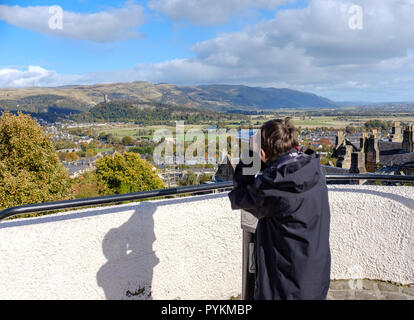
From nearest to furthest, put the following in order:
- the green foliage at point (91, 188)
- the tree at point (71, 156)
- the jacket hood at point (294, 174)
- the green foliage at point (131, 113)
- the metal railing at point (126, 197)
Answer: the jacket hood at point (294, 174)
the metal railing at point (126, 197)
the green foliage at point (91, 188)
the tree at point (71, 156)
the green foliage at point (131, 113)

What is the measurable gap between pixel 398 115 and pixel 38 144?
46302mm

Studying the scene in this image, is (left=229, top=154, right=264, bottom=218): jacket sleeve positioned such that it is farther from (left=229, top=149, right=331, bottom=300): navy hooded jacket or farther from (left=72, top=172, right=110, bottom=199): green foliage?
(left=72, top=172, right=110, bottom=199): green foliage

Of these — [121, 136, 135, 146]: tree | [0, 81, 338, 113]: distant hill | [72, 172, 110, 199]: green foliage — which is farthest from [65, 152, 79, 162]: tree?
[0, 81, 338, 113]: distant hill

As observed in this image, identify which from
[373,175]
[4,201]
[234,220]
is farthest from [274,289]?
[4,201]

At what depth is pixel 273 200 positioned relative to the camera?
1.50 m

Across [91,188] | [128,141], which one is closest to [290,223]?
[91,188]

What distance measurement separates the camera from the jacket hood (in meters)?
1.47

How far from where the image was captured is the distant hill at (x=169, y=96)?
291ft

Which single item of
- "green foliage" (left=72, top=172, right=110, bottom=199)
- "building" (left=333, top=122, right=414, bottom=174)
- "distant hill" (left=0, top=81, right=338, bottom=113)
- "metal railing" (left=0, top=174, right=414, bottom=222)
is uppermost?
"distant hill" (left=0, top=81, right=338, bottom=113)

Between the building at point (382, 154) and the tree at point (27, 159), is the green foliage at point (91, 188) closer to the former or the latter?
the tree at point (27, 159)

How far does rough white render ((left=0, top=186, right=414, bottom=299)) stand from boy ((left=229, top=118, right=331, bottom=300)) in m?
1.01

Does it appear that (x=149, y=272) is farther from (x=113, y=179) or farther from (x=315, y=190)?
(x=113, y=179)

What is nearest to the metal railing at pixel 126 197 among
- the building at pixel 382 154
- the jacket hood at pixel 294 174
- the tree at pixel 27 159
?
the jacket hood at pixel 294 174

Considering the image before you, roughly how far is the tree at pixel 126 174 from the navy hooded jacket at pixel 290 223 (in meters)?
19.2
